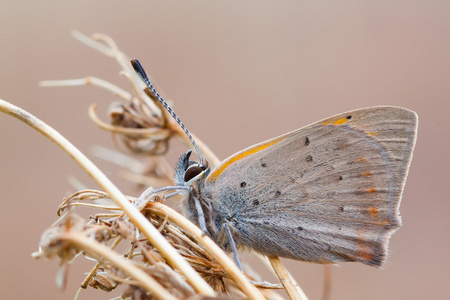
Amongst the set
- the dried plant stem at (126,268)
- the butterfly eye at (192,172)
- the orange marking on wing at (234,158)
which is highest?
the dried plant stem at (126,268)

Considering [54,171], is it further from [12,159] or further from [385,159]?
[385,159]

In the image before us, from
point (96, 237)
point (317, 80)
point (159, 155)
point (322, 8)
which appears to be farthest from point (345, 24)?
point (96, 237)

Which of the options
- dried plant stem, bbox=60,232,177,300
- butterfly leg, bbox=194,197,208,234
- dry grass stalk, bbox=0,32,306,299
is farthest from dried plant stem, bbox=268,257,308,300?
dried plant stem, bbox=60,232,177,300

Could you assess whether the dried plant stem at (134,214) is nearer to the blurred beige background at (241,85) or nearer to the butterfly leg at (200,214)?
the butterfly leg at (200,214)

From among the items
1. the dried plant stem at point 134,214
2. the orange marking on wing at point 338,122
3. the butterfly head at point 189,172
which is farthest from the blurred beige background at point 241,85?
the dried plant stem at point 134,214

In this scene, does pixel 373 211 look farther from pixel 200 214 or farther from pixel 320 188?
pixel 200 214

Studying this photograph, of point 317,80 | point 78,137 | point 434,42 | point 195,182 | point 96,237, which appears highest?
point 78,137
